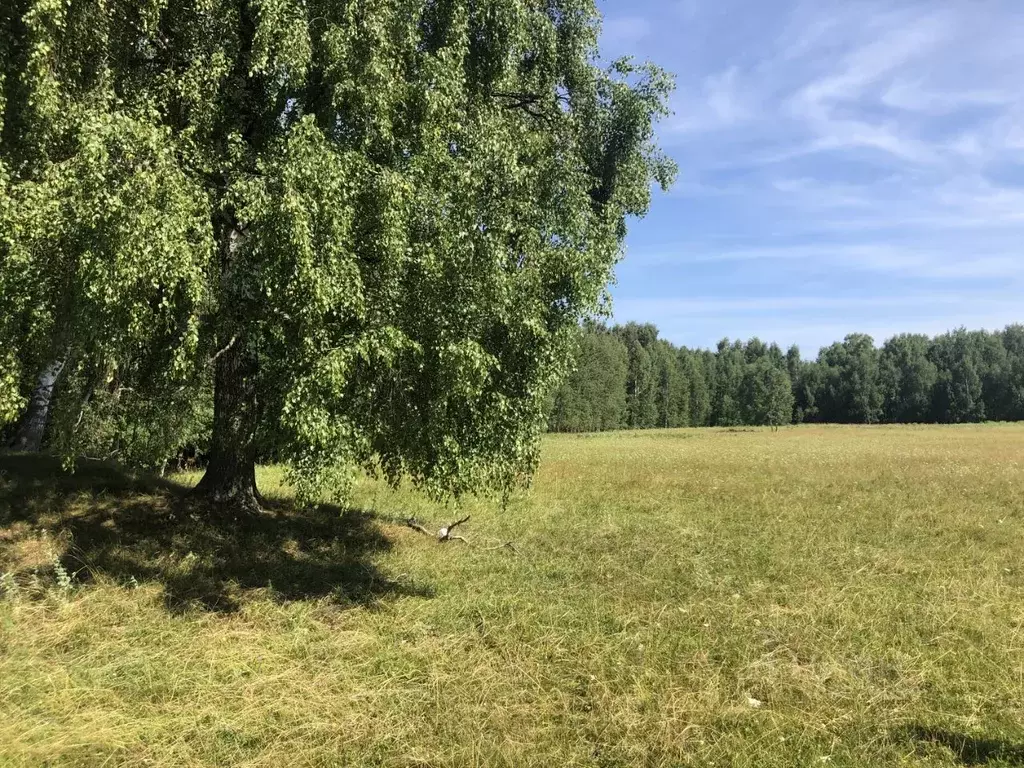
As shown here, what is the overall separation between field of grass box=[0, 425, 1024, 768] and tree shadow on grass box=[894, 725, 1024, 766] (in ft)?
0.09

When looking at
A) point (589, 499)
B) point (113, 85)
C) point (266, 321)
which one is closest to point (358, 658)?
point (266, 321)

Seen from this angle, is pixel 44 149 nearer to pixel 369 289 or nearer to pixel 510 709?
pixel 369 289

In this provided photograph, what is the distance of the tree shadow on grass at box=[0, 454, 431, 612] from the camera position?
985 cm

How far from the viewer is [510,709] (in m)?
6.45

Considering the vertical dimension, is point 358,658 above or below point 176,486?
below

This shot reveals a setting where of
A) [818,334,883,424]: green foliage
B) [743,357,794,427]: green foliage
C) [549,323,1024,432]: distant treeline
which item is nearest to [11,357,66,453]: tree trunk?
[549,323,1024,432]: distant treeline

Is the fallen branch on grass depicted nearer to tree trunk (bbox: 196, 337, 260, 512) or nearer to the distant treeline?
tree trunk (bbox: 196, 337, 260, 512)

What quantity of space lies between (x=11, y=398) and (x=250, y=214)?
3.53 meters

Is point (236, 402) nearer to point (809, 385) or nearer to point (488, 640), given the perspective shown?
point (488, 640)

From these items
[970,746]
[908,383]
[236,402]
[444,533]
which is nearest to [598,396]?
[908,383]

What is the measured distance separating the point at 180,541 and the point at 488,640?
20.7 feet

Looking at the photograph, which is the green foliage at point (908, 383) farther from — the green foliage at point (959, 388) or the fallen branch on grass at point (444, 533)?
the fallen branch on grass at point (444, 533)

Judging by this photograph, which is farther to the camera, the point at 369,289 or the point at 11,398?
the point at 369,289

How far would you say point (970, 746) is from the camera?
5.82 meters
